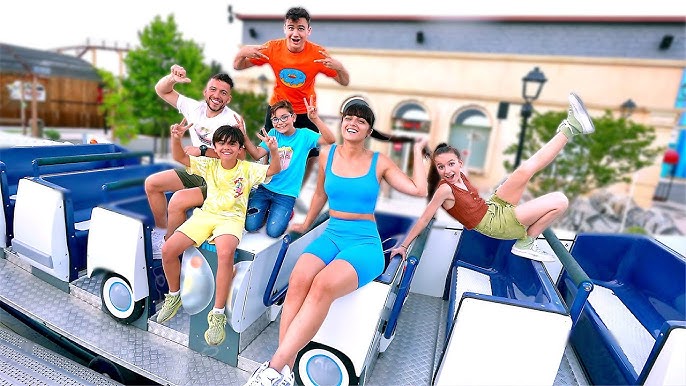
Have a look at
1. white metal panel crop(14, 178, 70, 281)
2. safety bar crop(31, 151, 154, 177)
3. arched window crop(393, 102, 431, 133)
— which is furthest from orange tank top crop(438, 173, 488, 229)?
arched window crop(393, 102, 431, 133)

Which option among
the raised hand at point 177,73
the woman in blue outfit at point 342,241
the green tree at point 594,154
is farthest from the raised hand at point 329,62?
the green tree at point 594,154

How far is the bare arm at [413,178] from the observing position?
2162 mm

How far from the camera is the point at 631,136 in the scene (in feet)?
29.4

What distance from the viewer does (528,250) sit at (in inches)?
105

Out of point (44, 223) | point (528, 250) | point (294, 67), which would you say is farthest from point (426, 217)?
point (44, 223)

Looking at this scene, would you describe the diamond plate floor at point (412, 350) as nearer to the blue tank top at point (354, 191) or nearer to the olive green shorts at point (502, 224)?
the olive green shorts at point (502, 224)

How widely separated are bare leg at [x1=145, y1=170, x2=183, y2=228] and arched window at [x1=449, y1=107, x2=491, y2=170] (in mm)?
14702

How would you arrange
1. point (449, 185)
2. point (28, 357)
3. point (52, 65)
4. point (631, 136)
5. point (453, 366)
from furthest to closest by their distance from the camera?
point (52, 65) → point (631, 136) → point (449, 185) → point (28, 357) → point (453, 366)

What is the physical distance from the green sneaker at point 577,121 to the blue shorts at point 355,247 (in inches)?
54.9

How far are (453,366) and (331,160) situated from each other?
132cm

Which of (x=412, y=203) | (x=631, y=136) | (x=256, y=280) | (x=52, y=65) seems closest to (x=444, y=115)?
(x=412, y=203)

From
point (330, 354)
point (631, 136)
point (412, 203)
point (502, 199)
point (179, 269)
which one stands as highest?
point (631, 136)

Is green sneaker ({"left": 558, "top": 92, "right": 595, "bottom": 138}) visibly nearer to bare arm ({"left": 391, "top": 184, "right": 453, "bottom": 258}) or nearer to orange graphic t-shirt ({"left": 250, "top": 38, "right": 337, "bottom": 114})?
bare arm ({"left": 391, "top": 184, "right": 453, "bottom": 258})

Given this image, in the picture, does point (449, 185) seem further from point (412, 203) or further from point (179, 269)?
point (412, 203)
